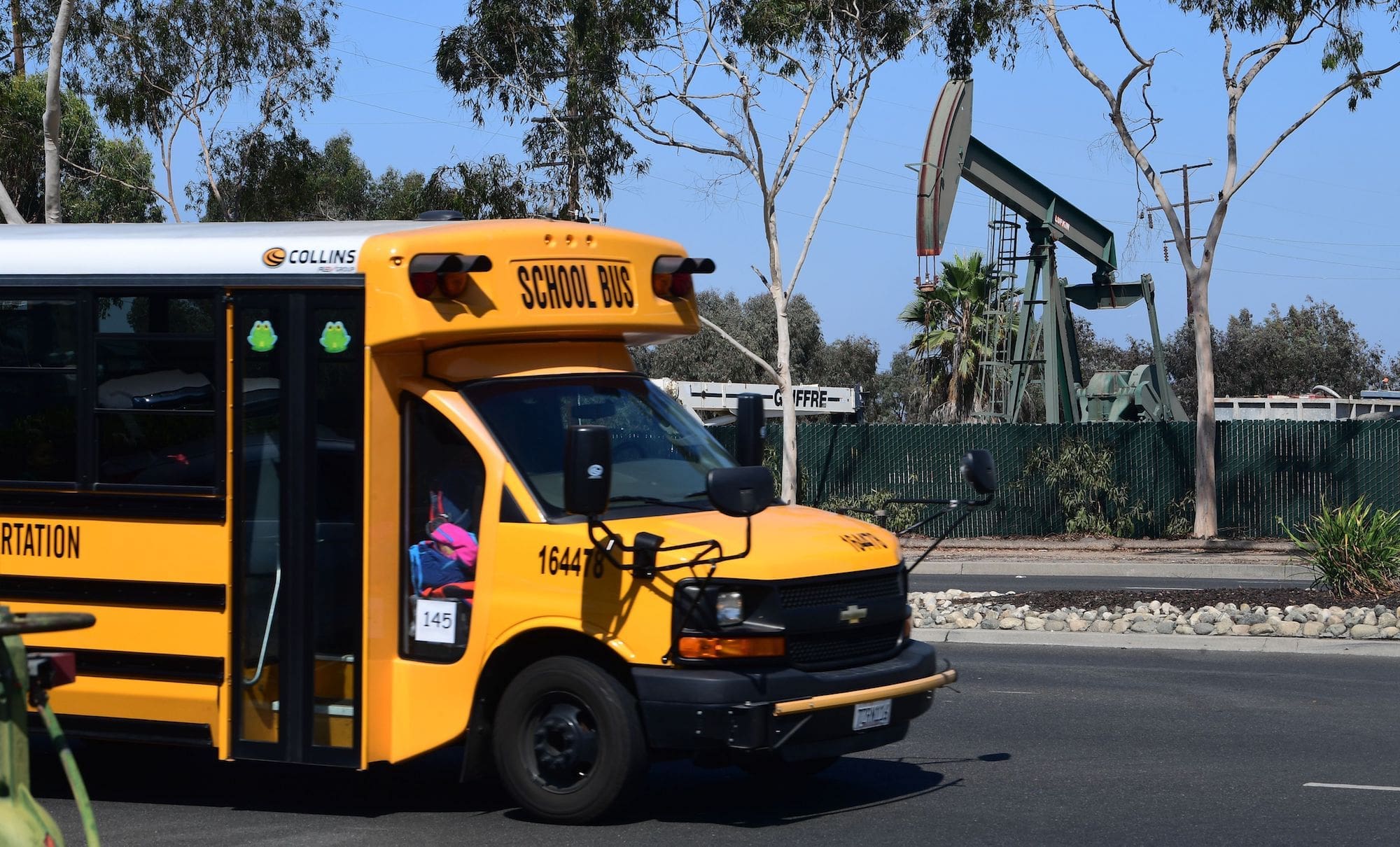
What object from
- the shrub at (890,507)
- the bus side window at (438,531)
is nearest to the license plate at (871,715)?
the bus side window at (438,531)

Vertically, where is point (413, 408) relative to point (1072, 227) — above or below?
below

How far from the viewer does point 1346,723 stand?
381 inches

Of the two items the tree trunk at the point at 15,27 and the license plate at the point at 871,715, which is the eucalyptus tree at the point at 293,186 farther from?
the license plate at the point at 871,715

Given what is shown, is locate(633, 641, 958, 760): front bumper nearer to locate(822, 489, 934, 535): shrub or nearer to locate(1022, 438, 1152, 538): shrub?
locate(822, 489, 934, 535): shrub

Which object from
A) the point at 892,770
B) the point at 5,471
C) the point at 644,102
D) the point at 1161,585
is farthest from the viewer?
the point at 644,102

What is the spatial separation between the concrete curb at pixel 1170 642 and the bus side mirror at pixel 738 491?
677 cm

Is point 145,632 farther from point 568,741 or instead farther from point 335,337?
point 568,741

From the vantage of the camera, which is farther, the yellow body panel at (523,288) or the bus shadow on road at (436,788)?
the bus shadow on road at (436,788)

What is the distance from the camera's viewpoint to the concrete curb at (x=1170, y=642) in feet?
41.0

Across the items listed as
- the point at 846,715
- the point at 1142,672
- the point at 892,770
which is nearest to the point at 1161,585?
the point at 1142,672

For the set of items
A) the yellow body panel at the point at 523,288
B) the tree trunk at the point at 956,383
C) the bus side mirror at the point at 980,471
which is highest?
the tree trunk at the point at 956,383

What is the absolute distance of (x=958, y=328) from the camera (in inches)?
1752

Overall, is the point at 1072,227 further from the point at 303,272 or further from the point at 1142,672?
the point at 303,272

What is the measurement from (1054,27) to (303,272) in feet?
Result: 67.8
